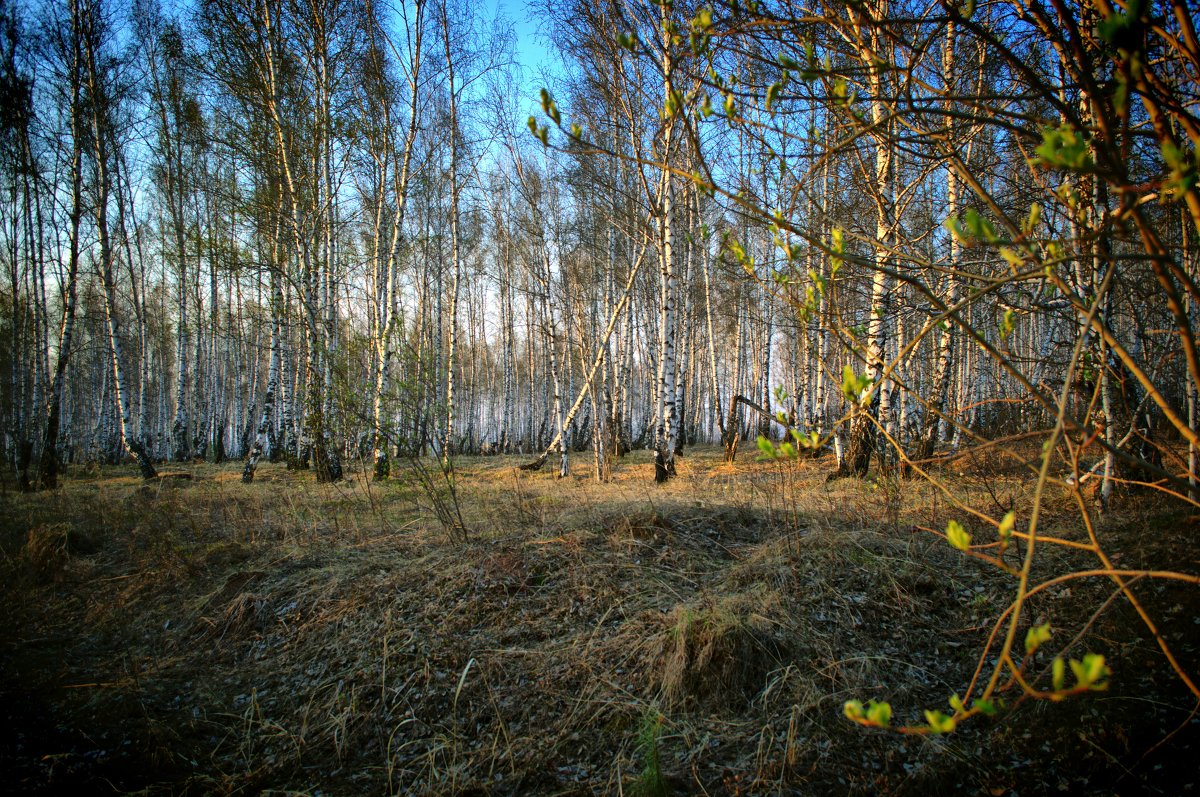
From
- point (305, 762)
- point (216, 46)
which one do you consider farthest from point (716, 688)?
point (216, 46)

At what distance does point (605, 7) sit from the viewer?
795 cm

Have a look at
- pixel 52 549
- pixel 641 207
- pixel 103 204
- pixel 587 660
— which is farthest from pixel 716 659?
pixel 103 204

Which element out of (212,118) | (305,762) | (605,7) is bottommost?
(305,762)

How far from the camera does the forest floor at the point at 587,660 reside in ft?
7.53

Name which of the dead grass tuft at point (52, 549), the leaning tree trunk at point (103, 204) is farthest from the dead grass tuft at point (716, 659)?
the leaning tree trunk at point (103, 204)

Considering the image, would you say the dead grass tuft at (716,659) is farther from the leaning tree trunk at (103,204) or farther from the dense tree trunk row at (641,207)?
the leaning tree trunk at (103,204)

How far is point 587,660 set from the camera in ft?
10.1

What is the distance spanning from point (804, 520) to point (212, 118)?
17.2 m

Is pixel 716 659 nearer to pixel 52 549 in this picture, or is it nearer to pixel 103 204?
pixel 52 549

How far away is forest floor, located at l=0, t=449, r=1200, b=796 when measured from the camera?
229cm

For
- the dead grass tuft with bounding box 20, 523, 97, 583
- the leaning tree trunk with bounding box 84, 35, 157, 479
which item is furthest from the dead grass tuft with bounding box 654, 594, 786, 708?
the leaning tree trunk with bounding box 84, 35, 157, 479

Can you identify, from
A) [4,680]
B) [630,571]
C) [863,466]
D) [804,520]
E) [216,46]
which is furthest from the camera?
[216,46]

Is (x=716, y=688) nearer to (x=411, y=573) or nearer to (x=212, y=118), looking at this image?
(x=411, y=573)

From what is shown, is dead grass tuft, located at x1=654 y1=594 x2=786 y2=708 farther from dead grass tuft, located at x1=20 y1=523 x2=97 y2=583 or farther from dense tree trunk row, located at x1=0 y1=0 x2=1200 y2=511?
dead grass tuft, located at x1=20 y1=523 x2=97 y2=583
